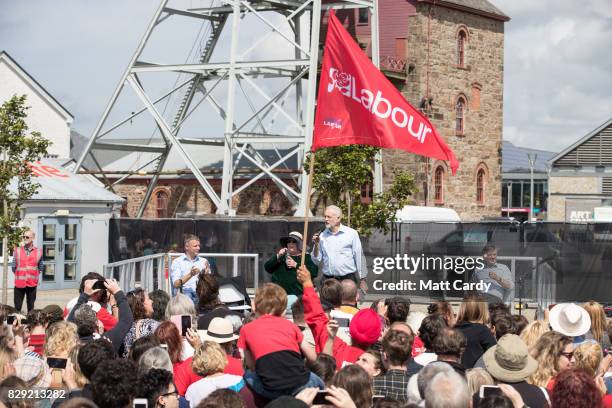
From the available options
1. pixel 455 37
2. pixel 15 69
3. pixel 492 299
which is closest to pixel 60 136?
pixel 15 69

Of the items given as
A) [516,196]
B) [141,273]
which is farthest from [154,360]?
[516,196]

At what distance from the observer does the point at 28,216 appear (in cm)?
3281

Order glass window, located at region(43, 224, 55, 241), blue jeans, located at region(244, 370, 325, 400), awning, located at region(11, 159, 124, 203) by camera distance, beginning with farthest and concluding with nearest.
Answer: awning, located at region(11, 159, 124, 203) → glass window, located at region(43, 224, 55, 241) → blue jeans, located at region(244, 370, 325, 400)

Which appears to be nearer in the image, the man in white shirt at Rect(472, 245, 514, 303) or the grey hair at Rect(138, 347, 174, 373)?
the grey hair at Rect(138, 347, 174, 373)

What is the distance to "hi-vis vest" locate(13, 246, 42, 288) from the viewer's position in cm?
2327

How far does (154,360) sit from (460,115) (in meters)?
43.2

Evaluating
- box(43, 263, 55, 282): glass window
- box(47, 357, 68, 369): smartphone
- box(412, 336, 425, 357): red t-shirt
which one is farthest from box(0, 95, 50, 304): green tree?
box(47, 357, 68, 369): smartphone

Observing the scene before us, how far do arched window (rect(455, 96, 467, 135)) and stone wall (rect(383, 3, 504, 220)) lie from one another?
0.65ft

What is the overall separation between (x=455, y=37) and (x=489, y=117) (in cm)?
448

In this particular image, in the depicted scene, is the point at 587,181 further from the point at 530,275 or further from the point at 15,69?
the point at 530,275

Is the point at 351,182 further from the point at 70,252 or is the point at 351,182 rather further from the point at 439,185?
the point at 439,185

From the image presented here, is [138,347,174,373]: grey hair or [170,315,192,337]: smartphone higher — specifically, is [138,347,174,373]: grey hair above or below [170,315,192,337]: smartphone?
below

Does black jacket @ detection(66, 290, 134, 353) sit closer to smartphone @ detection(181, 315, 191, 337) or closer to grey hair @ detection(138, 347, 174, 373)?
smartphone @ detection(181, 315, 191, 337)

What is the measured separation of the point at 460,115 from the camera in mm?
50438
